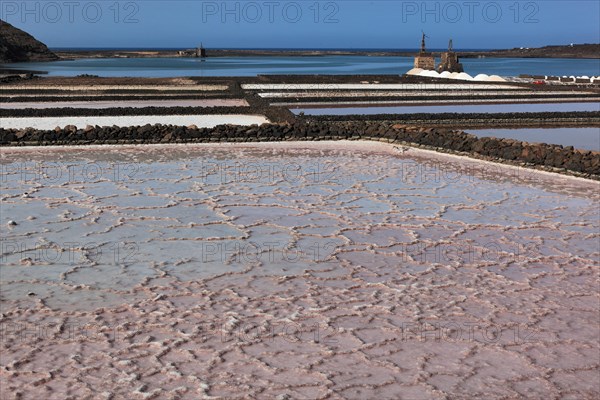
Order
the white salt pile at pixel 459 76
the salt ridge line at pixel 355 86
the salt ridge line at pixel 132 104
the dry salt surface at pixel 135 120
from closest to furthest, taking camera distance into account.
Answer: the dry salt surface at pixel 135 120 → the salt ridge line at pixel 132 104 → the salt ridge line at pixel 355 86 → the white salt pile at pixel 459 76

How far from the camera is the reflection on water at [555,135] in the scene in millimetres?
11031

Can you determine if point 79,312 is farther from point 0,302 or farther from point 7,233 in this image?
point 7,233

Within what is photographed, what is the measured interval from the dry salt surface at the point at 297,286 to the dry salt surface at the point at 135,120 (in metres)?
4.26

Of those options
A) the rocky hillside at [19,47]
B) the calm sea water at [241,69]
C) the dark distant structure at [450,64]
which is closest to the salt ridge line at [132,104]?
the dark distant structure at [450,64]

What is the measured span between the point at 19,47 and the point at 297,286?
75601 mm

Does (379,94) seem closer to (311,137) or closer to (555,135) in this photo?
(555,135)

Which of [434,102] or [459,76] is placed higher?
[459,76]

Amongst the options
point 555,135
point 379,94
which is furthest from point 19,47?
point 555,135

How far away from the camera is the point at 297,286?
15.6 feet

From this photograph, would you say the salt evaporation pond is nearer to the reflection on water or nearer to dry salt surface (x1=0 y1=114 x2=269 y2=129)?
dry salt surface (x1=0 y1=114 x2=269 y2=129)

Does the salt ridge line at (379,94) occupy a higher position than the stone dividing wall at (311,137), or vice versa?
the salt ridge line at (379,94)

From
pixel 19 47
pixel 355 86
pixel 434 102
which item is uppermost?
pixel 19 47

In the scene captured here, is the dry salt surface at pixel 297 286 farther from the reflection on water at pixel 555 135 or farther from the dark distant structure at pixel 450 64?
the dark distant structure at pixel 450 64

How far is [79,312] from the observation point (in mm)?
4230
